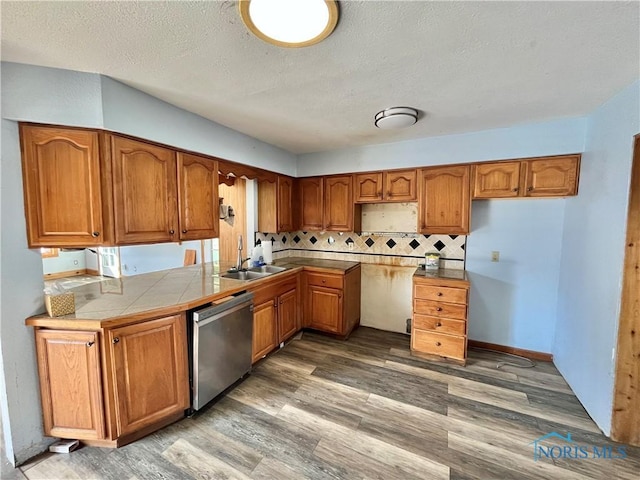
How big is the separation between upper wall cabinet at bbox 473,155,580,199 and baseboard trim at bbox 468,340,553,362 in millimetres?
1639

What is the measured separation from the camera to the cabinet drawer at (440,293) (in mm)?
2552

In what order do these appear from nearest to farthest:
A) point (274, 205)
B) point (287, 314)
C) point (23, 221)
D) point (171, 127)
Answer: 1. point (23, 221)
2. point (171, 127)
3. point (287, 314)
4. point (274, 205)

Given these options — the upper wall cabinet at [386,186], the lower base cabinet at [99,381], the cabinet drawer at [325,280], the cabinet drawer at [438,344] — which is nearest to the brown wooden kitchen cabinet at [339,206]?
the upper wall cabinet at [386,186]

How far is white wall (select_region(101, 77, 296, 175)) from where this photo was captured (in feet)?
5.51

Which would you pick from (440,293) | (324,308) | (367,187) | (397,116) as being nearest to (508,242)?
(440,293)

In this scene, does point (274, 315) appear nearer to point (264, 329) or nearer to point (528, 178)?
point (264, 329)

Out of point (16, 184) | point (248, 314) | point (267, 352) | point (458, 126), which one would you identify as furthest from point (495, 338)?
point (16, 184)

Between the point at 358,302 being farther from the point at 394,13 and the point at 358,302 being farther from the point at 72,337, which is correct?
the point at 394,13

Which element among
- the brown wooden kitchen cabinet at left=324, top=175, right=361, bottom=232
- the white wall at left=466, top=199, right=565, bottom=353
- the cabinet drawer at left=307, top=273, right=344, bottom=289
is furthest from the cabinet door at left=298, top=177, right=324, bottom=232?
the white wall at left=466, top=199, right=565, bottom=353

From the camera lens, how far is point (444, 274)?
2811 mm

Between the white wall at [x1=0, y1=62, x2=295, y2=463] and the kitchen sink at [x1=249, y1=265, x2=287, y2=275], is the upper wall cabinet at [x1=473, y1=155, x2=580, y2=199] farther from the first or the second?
the white wall at [x1=0, y1=62, x2=295, y2=463]

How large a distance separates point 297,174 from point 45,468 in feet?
10.8

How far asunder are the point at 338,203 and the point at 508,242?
1.93 metres

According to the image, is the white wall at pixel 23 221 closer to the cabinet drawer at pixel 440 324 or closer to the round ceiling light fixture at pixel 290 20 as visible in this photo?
the round ceiling light fixture at pixel 290 20
